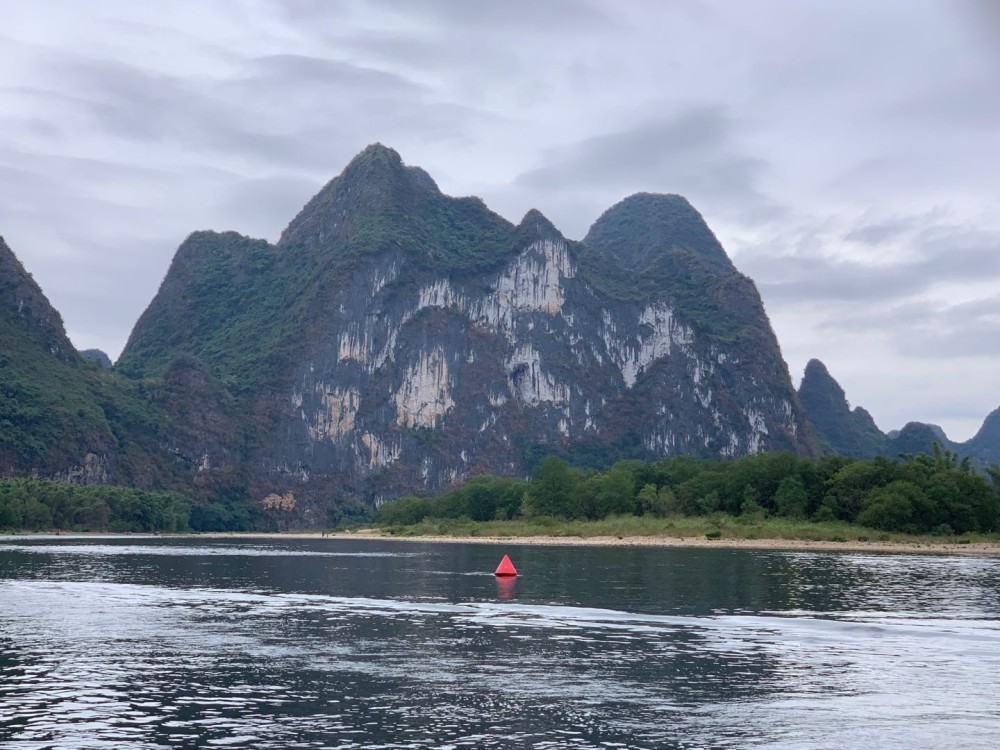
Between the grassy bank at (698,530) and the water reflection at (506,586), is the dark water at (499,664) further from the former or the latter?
the grassy bank at (698,530)

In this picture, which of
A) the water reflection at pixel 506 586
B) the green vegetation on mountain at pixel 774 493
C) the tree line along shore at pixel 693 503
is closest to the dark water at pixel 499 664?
the water reflection at pixel 506 586

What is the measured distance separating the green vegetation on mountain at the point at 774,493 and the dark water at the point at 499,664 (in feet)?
177

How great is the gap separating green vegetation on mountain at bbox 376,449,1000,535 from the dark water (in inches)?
2125

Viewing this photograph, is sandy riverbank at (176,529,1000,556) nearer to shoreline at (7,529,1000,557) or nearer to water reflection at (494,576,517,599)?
shoreline at (7,529,1000,557)

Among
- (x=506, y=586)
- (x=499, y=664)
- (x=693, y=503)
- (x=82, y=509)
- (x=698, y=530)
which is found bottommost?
(x=499, y=664)

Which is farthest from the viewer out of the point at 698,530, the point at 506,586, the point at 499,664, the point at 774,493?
the point at 774,493

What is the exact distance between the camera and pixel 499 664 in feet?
90.7

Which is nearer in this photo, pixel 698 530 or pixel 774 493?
pixel 698 530

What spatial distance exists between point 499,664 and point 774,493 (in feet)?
322

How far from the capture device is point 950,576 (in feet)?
194

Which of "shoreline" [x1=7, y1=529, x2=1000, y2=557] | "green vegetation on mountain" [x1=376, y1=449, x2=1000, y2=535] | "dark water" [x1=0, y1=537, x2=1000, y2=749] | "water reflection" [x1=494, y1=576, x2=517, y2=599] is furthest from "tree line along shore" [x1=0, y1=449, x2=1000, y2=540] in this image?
"water reflection" [x1=494, y1=576, x2=517, y2=599]

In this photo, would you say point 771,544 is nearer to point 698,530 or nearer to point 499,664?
point 698,530

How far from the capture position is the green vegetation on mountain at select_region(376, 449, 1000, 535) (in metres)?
104

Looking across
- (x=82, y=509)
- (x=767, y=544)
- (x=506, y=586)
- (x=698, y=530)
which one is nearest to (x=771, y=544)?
(x=767, y=544)
